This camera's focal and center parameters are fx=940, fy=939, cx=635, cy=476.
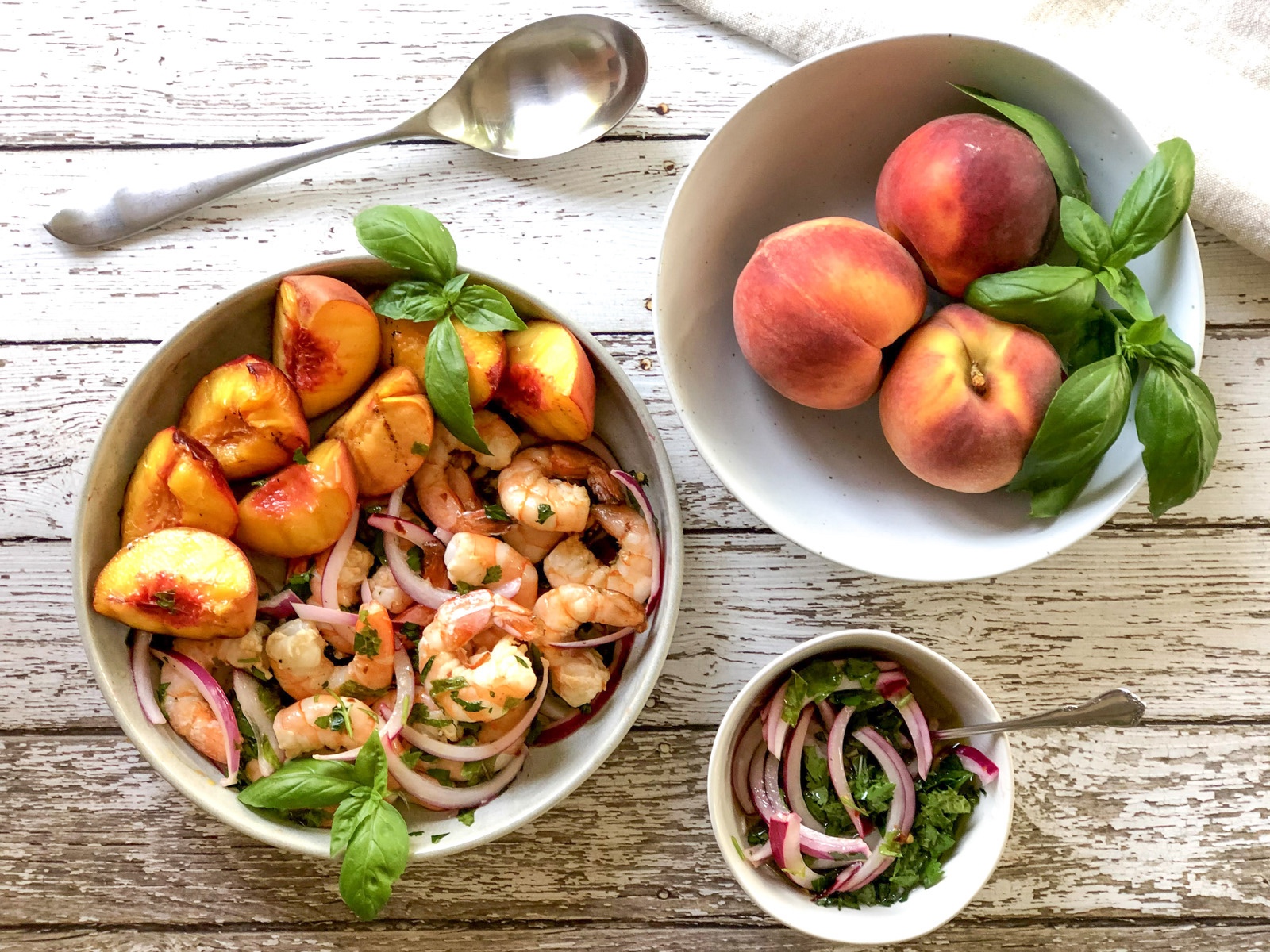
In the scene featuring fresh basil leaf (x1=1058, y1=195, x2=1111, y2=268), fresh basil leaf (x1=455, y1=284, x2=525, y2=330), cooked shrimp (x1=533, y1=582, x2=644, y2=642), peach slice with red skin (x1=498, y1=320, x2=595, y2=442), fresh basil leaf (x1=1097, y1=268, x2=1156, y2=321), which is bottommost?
cooked shrimp (x1=533, y1=582, x2=644, y2=642)

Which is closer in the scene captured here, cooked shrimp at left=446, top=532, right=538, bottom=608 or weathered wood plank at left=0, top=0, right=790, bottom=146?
cooked shrimp at left=446, top=532, right=538, bottom=608

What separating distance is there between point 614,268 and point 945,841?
0.76 metres

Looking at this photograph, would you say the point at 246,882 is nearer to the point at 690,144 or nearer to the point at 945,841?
the point at 945,841

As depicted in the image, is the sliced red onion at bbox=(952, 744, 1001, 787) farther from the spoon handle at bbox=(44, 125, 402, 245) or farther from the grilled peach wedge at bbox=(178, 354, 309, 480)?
the spoon handle at bbox=(44, 125, 402, 245)

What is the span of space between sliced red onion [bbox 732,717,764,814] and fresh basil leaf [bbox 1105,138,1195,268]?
0.62m

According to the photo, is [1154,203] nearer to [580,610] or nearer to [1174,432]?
[1174,432]

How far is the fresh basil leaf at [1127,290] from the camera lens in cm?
90

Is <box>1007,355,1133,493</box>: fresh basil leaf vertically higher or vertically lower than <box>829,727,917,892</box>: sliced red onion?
higher

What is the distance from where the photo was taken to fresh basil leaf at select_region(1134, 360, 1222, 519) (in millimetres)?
884

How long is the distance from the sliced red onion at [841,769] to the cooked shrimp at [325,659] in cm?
50

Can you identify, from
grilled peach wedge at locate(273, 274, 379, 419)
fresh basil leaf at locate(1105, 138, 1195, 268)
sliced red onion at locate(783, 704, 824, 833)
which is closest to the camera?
fresh basil leaf at locate(1105, 138, 1195, 268)

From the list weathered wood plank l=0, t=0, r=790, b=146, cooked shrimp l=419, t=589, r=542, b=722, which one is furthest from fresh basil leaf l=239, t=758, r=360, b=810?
weathered wood plank l=0, t=0, r=790, b=146

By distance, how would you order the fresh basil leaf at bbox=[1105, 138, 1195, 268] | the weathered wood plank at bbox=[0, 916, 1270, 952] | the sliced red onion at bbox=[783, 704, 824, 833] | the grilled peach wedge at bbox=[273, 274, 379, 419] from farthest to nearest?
the weathered wood plank at bbox=[0, 916, 1270, 952], the sliced red onion at bbox=[783, 704, 824, 833], the grilled peach wedge at bbox=[273, 274, 379, 419], the fresh basil leaf at bbox=[1105, 138, 1195, 268]

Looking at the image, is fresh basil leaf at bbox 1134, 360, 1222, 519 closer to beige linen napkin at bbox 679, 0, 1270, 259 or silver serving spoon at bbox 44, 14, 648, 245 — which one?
beige linen napkin at bbox 679, 0, 1270, 259
